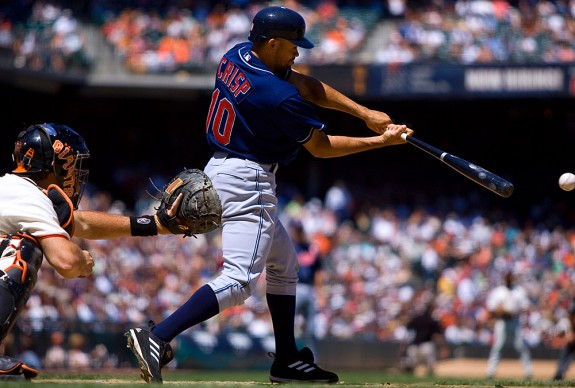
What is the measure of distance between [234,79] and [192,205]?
0.72m

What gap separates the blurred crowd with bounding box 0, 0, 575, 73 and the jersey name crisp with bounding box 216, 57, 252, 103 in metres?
11.9

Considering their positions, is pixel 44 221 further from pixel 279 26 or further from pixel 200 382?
pixel 200 382

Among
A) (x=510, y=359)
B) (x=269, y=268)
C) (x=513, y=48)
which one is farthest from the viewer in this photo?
(x=513, y=48)

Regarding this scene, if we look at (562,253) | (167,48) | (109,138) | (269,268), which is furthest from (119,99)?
(269,268)

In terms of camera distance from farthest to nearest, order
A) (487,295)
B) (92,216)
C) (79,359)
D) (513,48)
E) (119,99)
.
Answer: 1. (119,99)
2. (513,48)
3. (487,295)
4. (79,359)
5. (92,216)

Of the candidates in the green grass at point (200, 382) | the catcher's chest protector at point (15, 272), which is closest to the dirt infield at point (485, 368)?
the green grass at point (200, 382)

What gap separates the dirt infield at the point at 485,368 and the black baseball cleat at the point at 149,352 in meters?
9.18

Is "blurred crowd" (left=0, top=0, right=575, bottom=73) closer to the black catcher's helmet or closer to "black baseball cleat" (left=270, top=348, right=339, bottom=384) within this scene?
the black catcher's helmet

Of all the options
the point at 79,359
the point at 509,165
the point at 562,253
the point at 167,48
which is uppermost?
the point at 167,48

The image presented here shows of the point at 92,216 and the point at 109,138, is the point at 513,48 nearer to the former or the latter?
the point at 109,138

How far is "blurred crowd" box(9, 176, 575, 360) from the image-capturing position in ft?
45.8

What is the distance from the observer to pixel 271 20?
16.4ft

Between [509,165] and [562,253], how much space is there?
326 centimetres

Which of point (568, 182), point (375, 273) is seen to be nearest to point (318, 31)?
point (375, 273)
